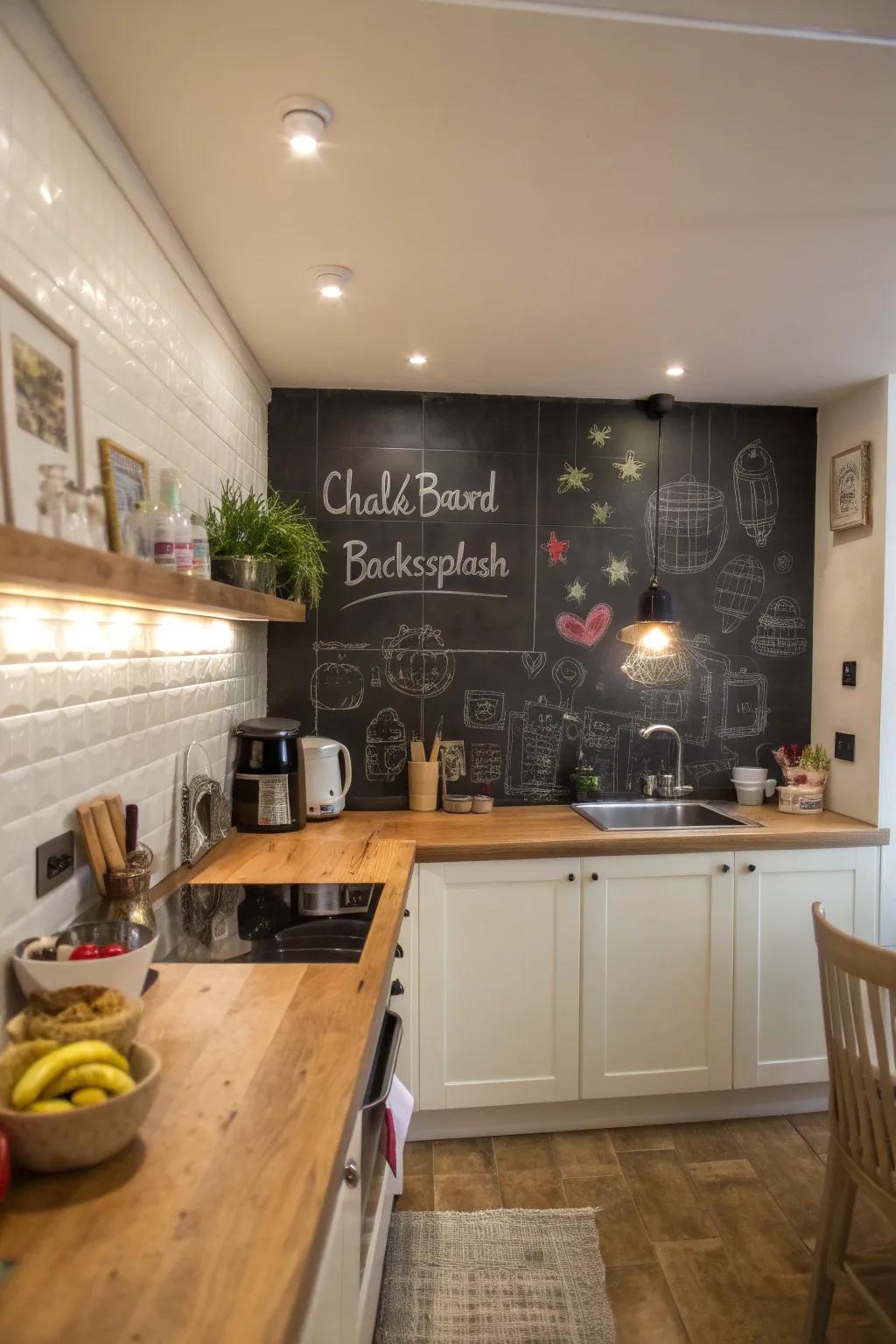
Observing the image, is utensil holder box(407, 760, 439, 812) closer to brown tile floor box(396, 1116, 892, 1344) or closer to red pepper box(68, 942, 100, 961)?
brown tile floor box(396, 1116, 892, 1344)

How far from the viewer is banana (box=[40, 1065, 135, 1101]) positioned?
3.12 feet

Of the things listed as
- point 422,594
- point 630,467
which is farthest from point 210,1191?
point 630,467

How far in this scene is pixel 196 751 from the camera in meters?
2.23

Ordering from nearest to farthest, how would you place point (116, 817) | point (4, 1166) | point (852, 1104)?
point (4, 1166) < point (116, 817) < point (852, 1104)

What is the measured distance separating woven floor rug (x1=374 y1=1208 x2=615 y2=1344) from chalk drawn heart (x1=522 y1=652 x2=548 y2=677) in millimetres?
1764

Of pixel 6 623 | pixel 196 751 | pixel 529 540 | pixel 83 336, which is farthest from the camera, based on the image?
pixel 529 540

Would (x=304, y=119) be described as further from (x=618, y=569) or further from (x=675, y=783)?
(x=675, y=783)

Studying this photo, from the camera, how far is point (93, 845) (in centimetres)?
150

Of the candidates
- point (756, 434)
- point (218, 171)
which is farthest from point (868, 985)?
point (756, 434)

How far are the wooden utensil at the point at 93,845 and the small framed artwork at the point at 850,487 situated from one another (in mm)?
2706

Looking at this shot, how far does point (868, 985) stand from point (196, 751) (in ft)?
5.48

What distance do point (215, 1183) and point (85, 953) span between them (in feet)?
1.45

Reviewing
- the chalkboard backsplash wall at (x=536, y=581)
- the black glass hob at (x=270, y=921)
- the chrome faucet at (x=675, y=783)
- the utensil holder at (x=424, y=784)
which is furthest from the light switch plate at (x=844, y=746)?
the black glass hob at (x=270, y=921)

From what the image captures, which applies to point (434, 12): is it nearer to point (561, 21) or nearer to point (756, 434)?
point (561, 21)
